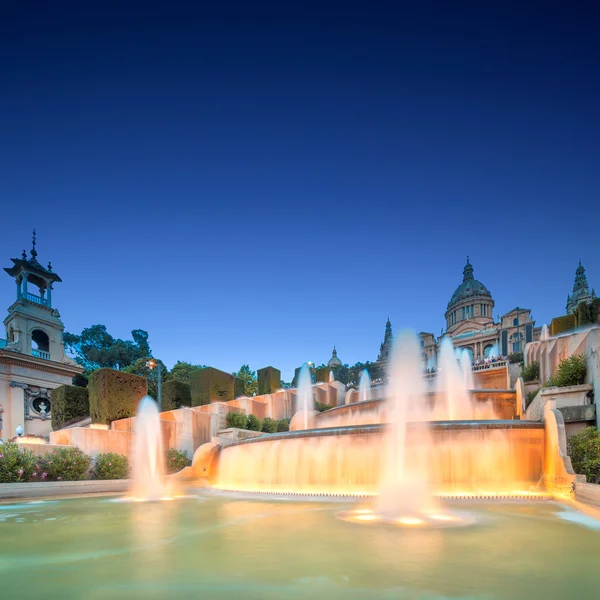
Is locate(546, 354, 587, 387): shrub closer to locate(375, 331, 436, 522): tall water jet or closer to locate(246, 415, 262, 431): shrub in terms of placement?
locate(375, 331, 436, 522): tall water jet

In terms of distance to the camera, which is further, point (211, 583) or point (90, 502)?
point (90, 502)

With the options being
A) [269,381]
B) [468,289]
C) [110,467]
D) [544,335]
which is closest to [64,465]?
[110,467]

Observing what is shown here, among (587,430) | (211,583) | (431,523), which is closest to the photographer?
(211,583)

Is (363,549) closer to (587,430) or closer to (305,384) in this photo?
(587,430)

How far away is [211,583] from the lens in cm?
391

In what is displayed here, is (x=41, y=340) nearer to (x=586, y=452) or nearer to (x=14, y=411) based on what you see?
(x=14, y=411)

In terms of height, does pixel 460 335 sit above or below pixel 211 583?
above

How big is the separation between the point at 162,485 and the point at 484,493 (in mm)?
10965

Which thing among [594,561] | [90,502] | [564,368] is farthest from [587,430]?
[90,502]

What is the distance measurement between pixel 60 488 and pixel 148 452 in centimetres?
479

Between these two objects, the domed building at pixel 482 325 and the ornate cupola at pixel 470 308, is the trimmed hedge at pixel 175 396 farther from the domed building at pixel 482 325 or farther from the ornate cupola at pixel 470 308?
the ornate cupola at pixel 470 308

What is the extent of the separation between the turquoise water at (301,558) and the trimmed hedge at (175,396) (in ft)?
68.3

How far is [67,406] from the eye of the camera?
84.9ft

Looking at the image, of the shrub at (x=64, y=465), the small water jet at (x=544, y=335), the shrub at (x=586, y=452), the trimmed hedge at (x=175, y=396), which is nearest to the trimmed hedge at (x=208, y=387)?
the trimmed hedge at (x=175, y=396)
